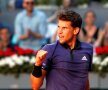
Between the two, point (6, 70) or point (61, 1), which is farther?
point (61, 1)

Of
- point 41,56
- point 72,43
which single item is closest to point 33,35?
point 72,43

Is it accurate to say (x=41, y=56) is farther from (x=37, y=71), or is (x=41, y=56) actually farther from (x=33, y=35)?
(x=33, y=35)

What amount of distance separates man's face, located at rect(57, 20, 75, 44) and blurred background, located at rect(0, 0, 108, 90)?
3661 mm

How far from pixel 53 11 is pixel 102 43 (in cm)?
232

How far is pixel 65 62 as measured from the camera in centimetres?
459

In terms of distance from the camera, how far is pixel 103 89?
8312mm

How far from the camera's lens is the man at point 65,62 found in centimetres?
454

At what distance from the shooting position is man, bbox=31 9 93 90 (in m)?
4.54

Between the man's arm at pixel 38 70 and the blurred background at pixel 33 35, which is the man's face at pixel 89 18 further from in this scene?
the man's arm at pixel 38 70

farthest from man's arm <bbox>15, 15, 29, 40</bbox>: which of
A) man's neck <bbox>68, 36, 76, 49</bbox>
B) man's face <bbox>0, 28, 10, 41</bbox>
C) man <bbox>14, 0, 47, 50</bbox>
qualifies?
man's neck <bbox>68, 36, 76, 49</bbox>

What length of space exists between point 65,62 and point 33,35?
501 centimetres

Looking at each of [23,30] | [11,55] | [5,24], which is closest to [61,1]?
[5,24]

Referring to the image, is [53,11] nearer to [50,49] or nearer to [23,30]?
[23,30]

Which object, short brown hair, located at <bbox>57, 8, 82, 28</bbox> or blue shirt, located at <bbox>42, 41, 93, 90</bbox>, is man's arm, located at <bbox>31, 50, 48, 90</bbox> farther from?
short brown hair, located at <bbox>57, 8, 82, 28</bbox>
